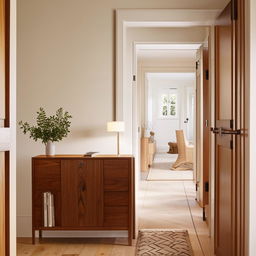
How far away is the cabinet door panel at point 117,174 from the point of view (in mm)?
4426

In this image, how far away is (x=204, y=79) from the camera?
600 centimetres

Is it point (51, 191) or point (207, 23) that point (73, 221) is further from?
point (207, 23)

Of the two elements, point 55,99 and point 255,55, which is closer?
point 255,55

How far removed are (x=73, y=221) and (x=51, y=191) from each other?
36cm

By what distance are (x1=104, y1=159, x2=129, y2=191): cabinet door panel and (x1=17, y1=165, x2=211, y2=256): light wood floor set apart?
22.9 inches

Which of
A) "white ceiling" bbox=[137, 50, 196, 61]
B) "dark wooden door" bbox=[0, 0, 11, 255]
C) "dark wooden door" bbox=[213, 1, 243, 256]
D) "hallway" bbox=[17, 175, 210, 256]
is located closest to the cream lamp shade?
"dark wooden door" bbox=[213, 1, 243, 256]

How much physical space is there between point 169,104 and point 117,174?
12.1m

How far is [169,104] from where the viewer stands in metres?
16.3

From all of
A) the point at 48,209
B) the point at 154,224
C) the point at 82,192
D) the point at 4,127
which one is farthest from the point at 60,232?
the point at 4,127

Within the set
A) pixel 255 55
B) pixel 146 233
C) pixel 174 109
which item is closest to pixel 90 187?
pixel 146 233

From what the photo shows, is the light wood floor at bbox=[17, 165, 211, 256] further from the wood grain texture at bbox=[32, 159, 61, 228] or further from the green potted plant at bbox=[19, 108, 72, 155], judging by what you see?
the green potted plant at bbox=[19, 108, 72, 155]

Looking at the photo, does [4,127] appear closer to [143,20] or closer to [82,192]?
[82,192]

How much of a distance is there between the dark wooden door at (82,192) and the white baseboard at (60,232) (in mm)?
351

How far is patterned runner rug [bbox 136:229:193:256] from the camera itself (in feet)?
13.9
